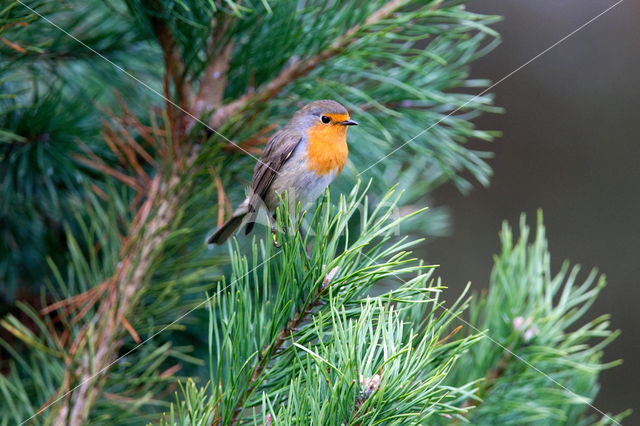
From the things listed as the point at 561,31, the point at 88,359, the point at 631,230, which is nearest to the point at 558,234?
the point at 631,230

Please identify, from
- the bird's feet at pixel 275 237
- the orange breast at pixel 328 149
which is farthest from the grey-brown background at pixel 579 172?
the bird's feet at pixel 275 237

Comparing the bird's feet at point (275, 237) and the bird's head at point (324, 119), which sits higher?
the bird's head at point (324, 119)

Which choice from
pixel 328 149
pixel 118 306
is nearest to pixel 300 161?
pixel 328 149

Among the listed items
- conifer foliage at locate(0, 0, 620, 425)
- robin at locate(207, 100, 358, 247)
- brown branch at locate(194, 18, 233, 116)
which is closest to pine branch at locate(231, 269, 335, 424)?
conifer foliage at locate(0, 0, 620, 425)

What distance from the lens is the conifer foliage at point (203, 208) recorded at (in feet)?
1.71

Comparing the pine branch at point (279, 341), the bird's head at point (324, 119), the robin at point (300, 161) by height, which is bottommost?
the pine branch at point (279, 341)

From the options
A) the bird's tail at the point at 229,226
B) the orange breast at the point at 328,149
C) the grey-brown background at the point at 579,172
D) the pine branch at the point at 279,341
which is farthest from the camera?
the grey-brown background at the point at 579,172

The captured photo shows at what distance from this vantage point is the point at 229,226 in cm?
61

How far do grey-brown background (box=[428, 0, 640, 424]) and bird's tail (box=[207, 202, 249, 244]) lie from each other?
112 centimetres

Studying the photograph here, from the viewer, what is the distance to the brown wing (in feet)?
2.03

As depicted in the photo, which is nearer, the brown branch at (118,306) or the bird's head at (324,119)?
the brown branch at (118,306)

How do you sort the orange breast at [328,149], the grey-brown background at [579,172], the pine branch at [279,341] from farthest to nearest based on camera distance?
the grey-brown background at [579,172] → the orange breast at [328,149] → the pine branch at [279,341]

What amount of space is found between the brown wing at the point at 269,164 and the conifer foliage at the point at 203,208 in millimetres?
14

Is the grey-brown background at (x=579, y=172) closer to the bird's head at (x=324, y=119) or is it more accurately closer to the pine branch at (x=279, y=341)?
the bird's head at (x=324, y=119)
